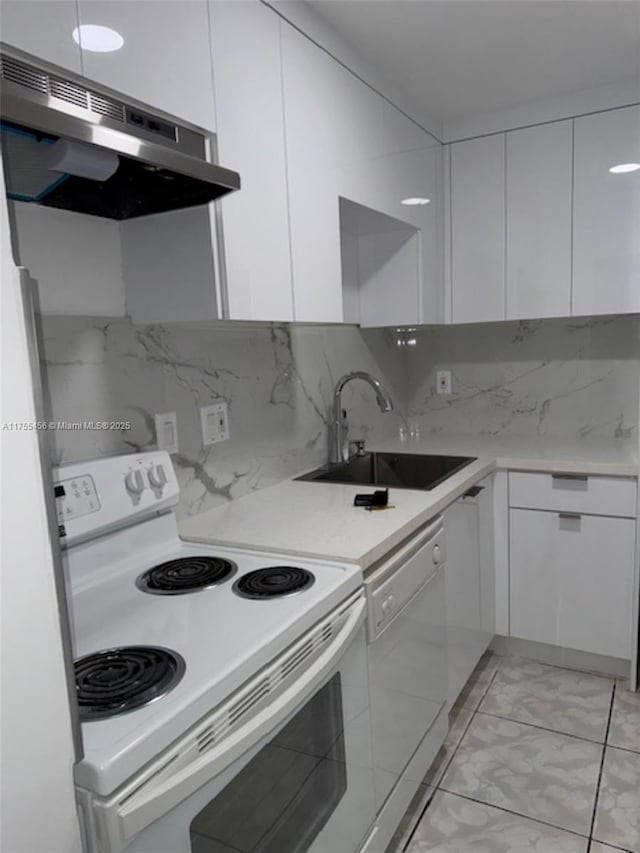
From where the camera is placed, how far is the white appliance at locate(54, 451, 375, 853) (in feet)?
2.56

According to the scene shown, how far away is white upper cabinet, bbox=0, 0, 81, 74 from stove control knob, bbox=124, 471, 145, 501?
0.81 m

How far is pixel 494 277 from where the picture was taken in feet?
8.38

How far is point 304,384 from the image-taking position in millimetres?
2232

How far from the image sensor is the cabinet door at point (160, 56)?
106cm

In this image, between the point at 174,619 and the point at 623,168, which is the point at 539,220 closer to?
the point at 623,168

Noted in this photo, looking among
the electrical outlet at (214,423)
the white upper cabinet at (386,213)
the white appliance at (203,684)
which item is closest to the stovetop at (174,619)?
the white appliance at (203,684)

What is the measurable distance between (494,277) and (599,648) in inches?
60.8

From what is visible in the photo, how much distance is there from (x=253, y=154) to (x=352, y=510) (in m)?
0.97

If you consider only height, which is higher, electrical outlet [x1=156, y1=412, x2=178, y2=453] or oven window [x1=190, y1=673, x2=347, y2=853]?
electrical outlet [x1=156, y1=412, x2=178, y2=453]

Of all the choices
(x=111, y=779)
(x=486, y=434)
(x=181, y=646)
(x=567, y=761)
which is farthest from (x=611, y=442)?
(x=111, y=779)

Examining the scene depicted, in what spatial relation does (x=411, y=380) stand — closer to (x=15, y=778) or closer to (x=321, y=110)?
(x=321, y=110)

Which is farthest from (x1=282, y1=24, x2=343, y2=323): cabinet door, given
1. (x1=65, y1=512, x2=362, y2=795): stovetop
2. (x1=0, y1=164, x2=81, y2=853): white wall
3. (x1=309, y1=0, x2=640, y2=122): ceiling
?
(x1=0, y1=164, x2=81, y2=853): white wall

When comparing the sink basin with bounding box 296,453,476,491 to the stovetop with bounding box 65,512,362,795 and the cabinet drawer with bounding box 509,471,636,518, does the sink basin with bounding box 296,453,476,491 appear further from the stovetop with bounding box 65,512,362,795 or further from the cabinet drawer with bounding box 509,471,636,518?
the stovetop with bounding box 65,512,362,795

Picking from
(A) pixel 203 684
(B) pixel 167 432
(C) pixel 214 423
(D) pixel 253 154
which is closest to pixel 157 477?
(B) pixel 167 432
